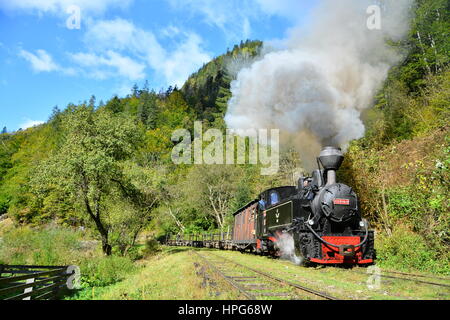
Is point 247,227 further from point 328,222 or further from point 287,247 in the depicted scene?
point 328,222

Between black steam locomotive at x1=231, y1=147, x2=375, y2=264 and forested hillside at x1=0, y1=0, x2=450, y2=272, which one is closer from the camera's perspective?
black steam locomotive at x1=231, y1=147, x2=375, y2=264

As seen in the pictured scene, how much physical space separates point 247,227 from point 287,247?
731 cm

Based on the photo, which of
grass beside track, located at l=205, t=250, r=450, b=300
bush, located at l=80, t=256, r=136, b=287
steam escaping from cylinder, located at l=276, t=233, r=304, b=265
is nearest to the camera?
grass beside track, located at l=205, t=250, r=450, b=300

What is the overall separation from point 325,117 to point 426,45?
18.3 meters

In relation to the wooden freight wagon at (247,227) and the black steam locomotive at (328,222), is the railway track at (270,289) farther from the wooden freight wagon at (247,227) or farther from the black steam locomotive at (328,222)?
the wooden freight wagon at (247,227)

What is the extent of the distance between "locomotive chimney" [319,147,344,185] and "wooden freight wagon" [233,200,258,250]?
7.22 metres

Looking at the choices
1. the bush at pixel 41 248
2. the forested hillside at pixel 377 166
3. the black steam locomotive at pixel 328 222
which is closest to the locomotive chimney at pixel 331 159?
the black steam locomotive at pixel 328 222

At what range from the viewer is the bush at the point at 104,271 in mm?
11534

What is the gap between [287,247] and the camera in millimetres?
13000

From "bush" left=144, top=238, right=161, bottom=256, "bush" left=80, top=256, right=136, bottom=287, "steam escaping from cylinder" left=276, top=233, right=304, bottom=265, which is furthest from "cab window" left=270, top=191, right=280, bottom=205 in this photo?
"bush" left=144, top=238, right=161, bottom=256

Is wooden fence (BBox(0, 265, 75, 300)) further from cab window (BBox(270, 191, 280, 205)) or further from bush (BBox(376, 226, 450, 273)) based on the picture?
bush (BBox(376, 226, 450, 273))

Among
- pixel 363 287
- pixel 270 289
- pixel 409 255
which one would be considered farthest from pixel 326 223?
pixel 270 289

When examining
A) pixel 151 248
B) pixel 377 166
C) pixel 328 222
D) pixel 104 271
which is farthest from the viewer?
pixel 151 248

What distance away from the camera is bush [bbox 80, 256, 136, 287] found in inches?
454
